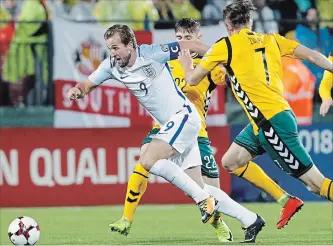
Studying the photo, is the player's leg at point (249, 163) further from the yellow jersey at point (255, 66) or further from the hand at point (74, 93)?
the hand at point (74, 93)

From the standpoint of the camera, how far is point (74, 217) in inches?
561

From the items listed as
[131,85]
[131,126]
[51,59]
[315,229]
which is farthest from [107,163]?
[131,85]

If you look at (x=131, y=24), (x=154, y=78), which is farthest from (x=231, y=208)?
(x=131, y=24)

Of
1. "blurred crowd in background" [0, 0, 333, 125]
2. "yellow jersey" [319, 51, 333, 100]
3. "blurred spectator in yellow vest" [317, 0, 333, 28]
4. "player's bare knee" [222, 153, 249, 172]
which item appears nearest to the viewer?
"player's bare knee" [222, 153, 249, 172]

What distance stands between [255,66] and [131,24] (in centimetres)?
729

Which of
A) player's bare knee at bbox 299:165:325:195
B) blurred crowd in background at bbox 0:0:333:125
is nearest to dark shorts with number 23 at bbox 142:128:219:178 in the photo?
player's bare knee at bbox 299:165:325:195

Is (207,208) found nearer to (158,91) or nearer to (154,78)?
(158,91)

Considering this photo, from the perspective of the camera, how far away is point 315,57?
33.2 ft

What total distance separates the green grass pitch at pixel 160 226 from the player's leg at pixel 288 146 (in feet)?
2.11

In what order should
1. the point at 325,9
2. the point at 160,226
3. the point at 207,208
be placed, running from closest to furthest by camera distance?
the point at 207,208 → the point at 160,226 → the point at 325,9

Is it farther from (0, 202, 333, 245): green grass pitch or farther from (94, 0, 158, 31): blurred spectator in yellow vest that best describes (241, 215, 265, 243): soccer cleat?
(94, 0, 158, 31): blurred spectator in yellow vest

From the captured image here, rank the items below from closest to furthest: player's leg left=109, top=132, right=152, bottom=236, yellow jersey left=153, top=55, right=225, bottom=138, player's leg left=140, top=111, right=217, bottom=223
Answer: player's leg left=140, top=111, right=217, bottom=223, player's leg left=109, top=132, right=152, bottom=236, yellow jersey left=153, top=55, right=225, bottom=138

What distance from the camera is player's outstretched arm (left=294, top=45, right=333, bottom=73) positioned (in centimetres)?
1009

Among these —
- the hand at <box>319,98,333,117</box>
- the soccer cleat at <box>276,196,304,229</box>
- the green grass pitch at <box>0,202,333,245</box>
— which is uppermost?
the hand at <box>319,98,333,117</box>
